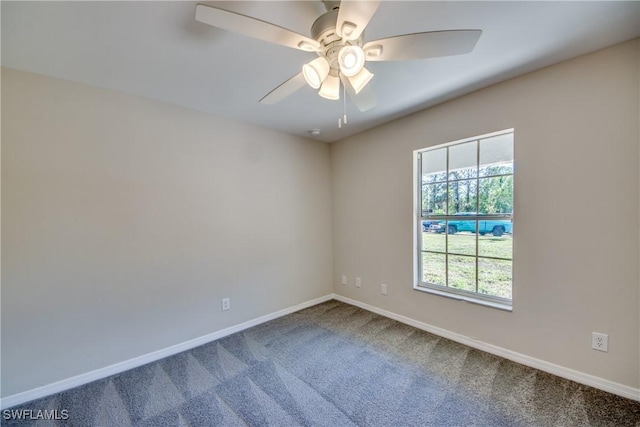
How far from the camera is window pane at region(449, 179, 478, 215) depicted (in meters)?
2.58

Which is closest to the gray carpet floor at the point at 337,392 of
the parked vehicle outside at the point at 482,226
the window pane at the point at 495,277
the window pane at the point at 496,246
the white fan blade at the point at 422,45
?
the window pane at the point at 495,277

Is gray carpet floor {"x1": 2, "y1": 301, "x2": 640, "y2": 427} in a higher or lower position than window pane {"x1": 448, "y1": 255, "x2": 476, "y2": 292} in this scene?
lower

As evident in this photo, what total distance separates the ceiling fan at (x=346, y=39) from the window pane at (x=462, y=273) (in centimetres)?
198

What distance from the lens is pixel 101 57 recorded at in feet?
5.84

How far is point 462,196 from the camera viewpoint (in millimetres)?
2668

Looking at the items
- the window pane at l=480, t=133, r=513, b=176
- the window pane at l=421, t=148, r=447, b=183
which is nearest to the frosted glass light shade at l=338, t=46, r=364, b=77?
the window pane at l=480, t=133, r=513, b=176

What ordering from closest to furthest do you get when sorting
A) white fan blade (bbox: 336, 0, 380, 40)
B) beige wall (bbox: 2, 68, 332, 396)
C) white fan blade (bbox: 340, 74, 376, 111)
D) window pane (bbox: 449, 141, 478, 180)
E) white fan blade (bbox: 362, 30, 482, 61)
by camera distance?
1. white fan blade (bbox: 336, 0, 380, 40)
2. white fan blade (bbox: 362, 30, 482, 61)
3. white fan blade (bbox: 340, 74, 376, 111)
4. beige wall (bbox: 2, 68, 332, 396)
5. window pane (bbox: 449, 141, 478, 180)

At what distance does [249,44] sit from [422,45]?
1.05m

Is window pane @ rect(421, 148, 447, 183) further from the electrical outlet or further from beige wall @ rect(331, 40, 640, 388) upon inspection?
the electrical outlet

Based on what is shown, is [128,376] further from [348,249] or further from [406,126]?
[406,126]

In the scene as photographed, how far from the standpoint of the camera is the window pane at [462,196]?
101 inches

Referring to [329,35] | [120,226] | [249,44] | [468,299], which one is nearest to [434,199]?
[468,299]

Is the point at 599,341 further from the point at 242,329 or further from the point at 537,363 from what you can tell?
the point at 242,329

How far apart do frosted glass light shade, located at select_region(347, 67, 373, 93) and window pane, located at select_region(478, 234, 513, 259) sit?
187cm
